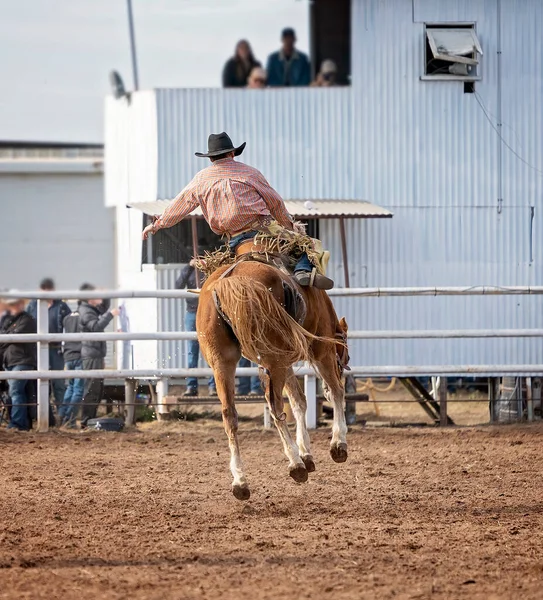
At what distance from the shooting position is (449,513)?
21.3 ft

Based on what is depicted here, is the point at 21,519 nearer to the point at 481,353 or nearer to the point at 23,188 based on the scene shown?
the point at 481,353

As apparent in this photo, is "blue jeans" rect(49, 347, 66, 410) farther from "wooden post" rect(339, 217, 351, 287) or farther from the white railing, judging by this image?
"wooden post" rect(339, 217, 351, 287)

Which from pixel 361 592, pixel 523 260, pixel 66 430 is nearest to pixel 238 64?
pixel 523 260

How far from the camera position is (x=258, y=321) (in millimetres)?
6582

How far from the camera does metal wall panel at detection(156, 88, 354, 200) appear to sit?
49.2 ft

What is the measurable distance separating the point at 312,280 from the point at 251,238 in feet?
1.76

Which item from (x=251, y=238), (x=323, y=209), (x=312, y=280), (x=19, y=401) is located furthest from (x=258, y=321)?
(x=323, y=209)

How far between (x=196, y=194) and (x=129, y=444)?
366 centimetres

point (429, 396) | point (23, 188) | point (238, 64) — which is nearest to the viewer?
point (429, 396)

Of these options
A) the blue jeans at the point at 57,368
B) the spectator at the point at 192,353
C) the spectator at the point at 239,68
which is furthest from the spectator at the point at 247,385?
the spectator at the point at 239,68

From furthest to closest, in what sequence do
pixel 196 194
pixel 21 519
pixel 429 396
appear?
pixel 429 396
pixel 196 194
pixel 21 519

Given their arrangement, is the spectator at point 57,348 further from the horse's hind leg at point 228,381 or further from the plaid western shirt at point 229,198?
the horse's hind leg at point 228,381

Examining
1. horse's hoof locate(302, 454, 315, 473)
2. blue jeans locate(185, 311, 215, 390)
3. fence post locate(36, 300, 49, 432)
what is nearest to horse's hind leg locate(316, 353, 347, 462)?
horse's hoof locate(302, 454, 315, 473)

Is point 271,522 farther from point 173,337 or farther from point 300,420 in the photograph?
point 173,337
